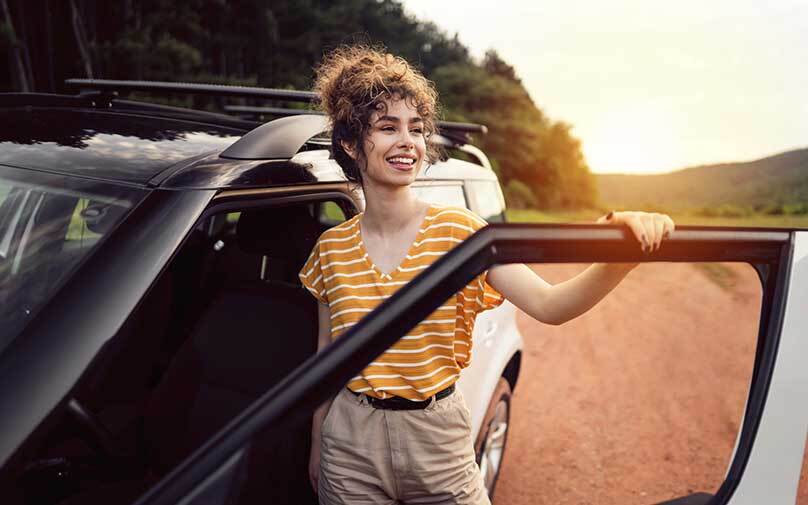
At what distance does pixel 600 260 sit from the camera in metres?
1.05

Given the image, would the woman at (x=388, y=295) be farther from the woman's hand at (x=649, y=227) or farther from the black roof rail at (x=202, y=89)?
the black roof rail at (x=202, y=89)

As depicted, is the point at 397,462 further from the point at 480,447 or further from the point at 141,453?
the point at 480,447

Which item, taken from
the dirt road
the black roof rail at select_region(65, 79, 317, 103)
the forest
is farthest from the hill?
the black roof rail at select_region(65, 79, 317, 103)

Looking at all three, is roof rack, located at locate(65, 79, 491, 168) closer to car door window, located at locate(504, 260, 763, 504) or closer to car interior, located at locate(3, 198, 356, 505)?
car interior, located at locate(3, 198, 356, 505)

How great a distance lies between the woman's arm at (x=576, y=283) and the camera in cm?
107

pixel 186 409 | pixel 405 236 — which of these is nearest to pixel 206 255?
pixel 186 409

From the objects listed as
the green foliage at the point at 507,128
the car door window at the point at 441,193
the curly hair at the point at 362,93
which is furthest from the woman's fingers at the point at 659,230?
the green foliage at the point at 507,128

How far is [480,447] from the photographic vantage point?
2844 millimetres

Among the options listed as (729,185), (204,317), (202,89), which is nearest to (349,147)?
(204,317)

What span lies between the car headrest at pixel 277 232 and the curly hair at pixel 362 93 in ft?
1.22

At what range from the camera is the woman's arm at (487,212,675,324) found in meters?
1.07

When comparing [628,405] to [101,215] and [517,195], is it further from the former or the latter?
[517,195]

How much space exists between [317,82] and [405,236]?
769 millimetres

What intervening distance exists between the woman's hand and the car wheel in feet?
6.12
